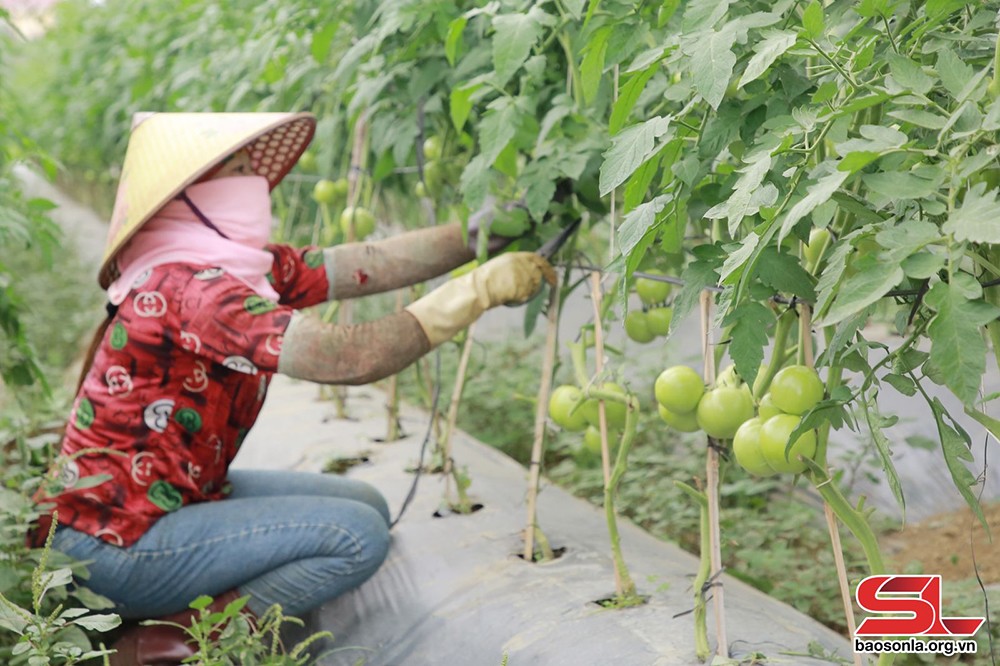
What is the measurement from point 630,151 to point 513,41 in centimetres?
42

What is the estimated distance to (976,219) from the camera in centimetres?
73

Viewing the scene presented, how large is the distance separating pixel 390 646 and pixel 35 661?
0.61 meters

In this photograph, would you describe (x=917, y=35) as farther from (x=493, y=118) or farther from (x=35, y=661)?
(x=35, y=661)

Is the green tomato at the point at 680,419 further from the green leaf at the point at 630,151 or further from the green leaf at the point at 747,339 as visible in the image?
the green leaf at the point at 630,151

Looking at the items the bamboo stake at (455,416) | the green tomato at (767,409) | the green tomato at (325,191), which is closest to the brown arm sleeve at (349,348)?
the bamboo stake at (455,416)

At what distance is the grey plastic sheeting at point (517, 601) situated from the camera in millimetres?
1428

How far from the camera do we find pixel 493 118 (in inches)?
59.0

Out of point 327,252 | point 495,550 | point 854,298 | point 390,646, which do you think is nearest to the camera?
point 854,298

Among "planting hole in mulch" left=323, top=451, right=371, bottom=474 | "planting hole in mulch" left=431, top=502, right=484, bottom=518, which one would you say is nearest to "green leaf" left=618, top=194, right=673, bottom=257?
"planting hole in mulch" left=431, top=502, right=484, bottom=518

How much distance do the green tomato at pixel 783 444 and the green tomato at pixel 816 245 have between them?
0.20m

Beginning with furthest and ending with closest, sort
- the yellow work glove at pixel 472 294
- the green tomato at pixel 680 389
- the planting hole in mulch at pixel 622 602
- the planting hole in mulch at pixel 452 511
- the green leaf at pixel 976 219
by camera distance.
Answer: the planting hole in mulch at pixel 452 511, the yellow work glove at pixel 472 294, the planting hole in mulch at pixel 622 602, the green tomato at pixel 680 389, the green leaf at pixel 976 219

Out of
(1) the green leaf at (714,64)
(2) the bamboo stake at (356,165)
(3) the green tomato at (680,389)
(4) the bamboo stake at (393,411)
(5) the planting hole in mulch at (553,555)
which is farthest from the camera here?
(4) the bamboo stake at (393,411)

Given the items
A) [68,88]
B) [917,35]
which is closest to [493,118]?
[917,35]

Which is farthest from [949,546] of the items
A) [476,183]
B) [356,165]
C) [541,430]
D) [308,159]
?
[308,159]
